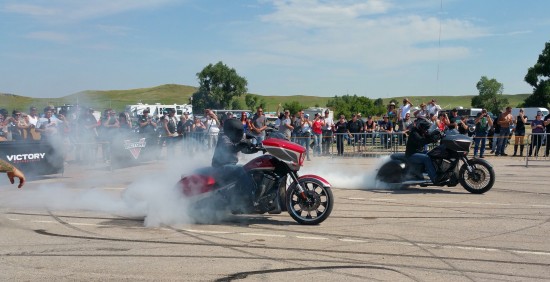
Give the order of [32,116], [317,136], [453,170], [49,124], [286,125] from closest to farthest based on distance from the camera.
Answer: [453,170] → [49,124] → [32,116] → [286,125] → [317,136]

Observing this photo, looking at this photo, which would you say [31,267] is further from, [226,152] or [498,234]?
[498,234]

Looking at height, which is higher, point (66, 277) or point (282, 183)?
point (282, 183)

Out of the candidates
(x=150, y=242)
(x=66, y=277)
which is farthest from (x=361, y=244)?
(x=66, y=277)

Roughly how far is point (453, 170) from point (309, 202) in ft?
14.7

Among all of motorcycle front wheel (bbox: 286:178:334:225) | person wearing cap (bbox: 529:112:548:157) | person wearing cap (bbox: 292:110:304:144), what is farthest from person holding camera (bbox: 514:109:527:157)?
motorcycle front wheel (bbox: 286:178:334:225)

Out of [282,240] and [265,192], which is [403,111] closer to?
[265,192]

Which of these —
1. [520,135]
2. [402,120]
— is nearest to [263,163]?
[402,120]

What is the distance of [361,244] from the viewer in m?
6.55

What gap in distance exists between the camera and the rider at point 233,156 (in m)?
7.71

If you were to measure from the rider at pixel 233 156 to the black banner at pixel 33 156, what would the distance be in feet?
25.3

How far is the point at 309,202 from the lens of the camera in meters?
7.57

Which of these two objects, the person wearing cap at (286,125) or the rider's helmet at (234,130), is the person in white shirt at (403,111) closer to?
the person wearing cap at (286,125)

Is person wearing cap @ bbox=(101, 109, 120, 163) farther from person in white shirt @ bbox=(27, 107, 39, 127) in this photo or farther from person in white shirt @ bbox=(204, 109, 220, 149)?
person in white shirt @ bbox=(204, 109, 220, 149)

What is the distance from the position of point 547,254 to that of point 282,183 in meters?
3.45
